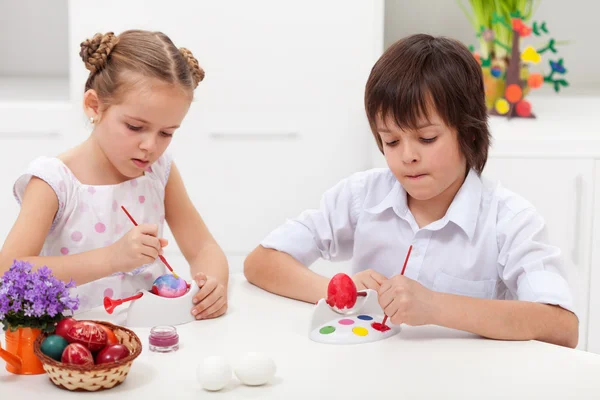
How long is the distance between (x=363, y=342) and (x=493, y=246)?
376mm

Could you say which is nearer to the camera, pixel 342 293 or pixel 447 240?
pixel 342 293

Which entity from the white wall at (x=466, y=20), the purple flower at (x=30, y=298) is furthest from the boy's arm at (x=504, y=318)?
the white wall at (x=466, y=20)

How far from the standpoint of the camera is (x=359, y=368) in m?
1.15

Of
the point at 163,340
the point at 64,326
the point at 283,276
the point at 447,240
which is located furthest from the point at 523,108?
the point at 64,326

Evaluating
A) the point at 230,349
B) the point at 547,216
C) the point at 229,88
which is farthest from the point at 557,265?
the point at 229,88

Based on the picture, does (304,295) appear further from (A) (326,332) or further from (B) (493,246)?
(B) (493,246)

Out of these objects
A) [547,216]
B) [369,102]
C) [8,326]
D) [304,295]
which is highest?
[369,102]

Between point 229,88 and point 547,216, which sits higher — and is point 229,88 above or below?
above

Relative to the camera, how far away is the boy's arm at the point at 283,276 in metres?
1.49

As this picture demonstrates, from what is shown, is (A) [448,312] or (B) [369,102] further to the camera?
(B) [369,102]

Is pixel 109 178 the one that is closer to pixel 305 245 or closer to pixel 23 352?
pixel 305 245

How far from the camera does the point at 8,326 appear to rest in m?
1.11

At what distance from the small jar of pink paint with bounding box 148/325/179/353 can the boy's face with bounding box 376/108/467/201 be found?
1.63 feet

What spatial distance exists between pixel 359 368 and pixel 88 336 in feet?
1.18
